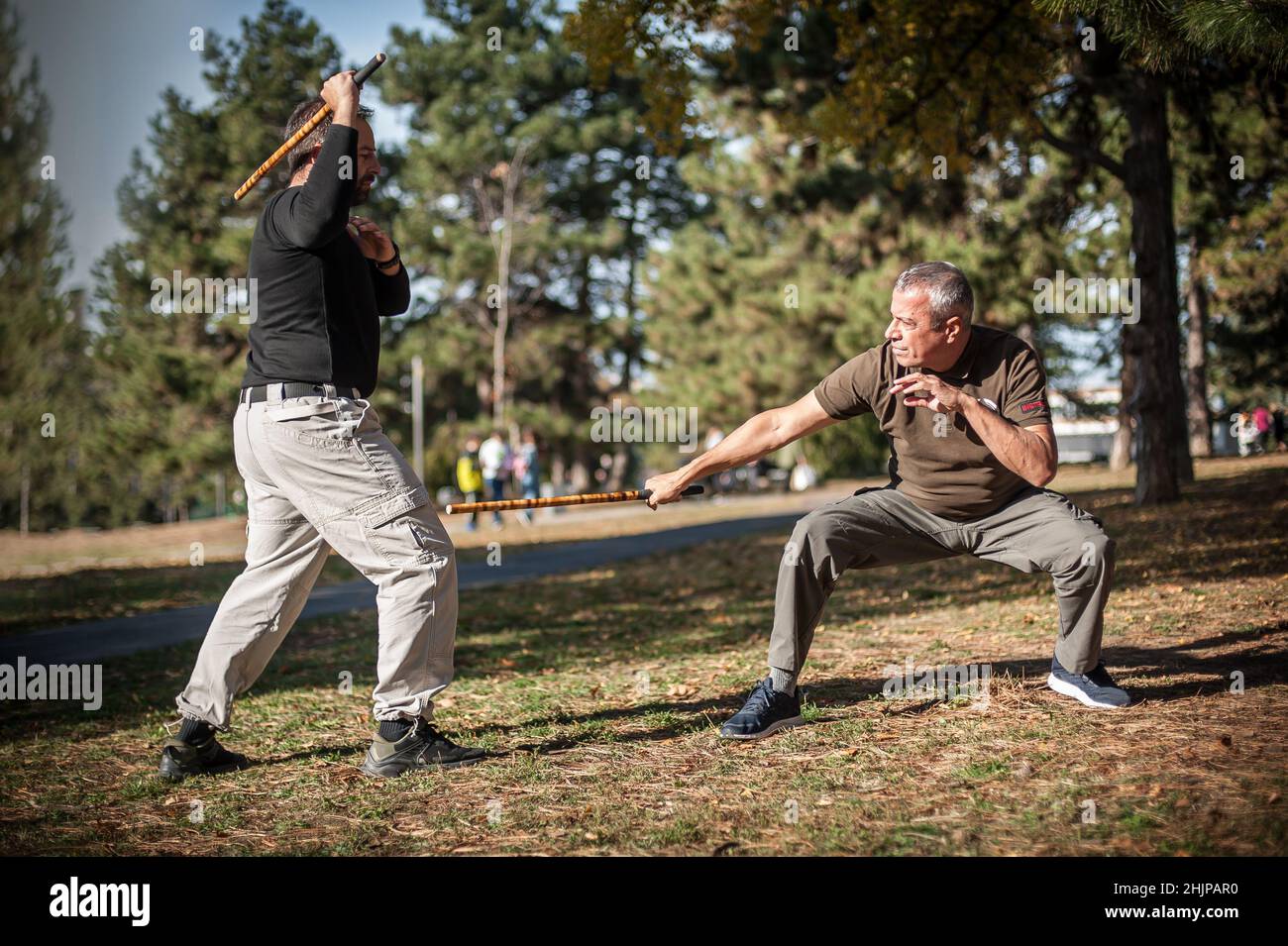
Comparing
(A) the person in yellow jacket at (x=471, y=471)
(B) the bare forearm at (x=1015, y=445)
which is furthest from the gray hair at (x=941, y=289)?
(A) the person in yellow jacket at (x=471, y=471)

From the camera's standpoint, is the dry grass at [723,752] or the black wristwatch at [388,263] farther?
the black wristwatch at [388,263]

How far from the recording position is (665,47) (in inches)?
448

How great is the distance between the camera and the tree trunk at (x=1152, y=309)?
42.2 feet

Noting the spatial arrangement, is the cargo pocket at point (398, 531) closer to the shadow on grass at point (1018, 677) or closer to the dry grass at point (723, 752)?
the dry grass at point (723, 752)

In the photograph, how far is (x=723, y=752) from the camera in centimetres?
412

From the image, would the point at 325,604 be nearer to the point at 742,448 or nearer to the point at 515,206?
the point at 742,448

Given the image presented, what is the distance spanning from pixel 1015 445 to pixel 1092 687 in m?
1.12

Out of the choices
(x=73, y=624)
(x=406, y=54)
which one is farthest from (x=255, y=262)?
(x=406, y=54)

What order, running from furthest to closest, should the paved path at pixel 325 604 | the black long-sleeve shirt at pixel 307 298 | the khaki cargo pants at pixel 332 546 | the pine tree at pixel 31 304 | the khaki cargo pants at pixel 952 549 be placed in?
the pine tree at pixel 31 304 < the paved path at pixel 325 604 < the khaki cargo pants at pixel 952 549 < the khaki cargo pants at pixel 332 546 < the black long-sleeve shirt at pixel 307 298

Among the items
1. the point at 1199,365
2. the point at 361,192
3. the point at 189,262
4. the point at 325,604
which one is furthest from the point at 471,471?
the point at 189,262

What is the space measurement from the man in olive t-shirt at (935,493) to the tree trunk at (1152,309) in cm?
945

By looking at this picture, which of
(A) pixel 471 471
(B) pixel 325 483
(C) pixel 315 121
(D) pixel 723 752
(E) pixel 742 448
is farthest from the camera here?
(A) pixel 471 471

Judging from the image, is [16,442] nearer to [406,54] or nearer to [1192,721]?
[1192,721]

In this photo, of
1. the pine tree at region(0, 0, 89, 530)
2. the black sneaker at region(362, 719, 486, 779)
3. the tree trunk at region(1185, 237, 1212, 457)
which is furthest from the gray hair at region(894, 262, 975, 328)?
the tree trunk at region(1185, 237, 1212, 457)
